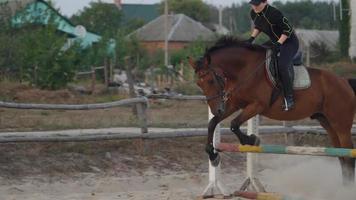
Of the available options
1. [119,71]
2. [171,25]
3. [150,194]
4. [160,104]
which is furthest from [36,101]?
[171,25]

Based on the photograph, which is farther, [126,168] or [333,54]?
[333,54]

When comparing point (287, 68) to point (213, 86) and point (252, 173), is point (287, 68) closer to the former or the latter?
point (213, 86)

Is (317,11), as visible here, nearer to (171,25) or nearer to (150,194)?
(171,25)

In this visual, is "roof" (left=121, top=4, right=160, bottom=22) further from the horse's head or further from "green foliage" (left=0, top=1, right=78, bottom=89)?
the horse's head

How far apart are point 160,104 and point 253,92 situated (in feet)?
45.7

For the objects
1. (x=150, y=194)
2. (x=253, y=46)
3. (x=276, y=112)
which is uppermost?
(x=253, y=46)

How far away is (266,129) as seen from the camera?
45.9 feet

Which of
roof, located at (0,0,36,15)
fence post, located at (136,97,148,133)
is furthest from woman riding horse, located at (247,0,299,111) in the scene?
roof, located at (0,0,36,15)

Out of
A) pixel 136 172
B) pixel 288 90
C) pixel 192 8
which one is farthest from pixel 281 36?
pixel 192 8

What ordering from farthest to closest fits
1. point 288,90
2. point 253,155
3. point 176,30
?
point 176,30, point 253,155, point 288,90

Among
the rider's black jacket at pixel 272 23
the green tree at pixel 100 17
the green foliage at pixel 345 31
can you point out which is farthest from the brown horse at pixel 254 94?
the green tree at pixel 100 17

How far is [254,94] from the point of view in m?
9.45

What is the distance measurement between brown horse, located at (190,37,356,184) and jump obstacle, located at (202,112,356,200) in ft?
1.07

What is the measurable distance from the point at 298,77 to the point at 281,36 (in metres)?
0.64
